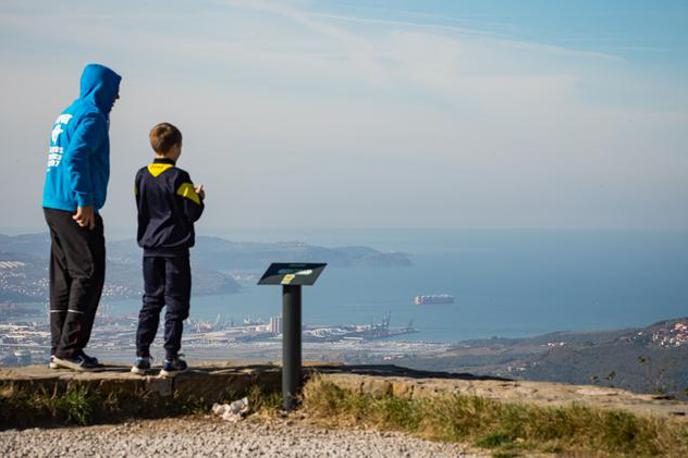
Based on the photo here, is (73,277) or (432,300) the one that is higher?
(432,300)

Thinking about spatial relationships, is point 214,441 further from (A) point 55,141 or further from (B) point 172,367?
(A) point 55,141

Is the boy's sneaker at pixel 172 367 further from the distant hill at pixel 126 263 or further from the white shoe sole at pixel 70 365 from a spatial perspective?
the distant hill at pixel 126 263

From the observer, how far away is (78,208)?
27.0 ft

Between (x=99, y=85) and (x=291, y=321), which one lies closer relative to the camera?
(x=291, y=321)

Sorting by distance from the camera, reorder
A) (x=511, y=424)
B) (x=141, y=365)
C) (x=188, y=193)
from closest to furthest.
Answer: (x=511, y=424) < (x=188, y=193) < (x=141, y=365)

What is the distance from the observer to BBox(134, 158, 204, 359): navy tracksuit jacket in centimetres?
820

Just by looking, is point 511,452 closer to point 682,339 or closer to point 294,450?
point 294,450

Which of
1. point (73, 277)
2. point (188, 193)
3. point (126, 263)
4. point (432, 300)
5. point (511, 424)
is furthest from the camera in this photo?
point (432, 300)

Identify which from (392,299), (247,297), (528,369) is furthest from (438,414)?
(392,299)

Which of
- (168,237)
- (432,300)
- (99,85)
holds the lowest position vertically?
(168,237)

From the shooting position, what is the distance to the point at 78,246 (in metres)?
8.34

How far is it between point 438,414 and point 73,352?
9.58 ft

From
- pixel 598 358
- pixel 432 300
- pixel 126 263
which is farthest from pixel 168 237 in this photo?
pixel 432 300

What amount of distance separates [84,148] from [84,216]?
1.65 feet
